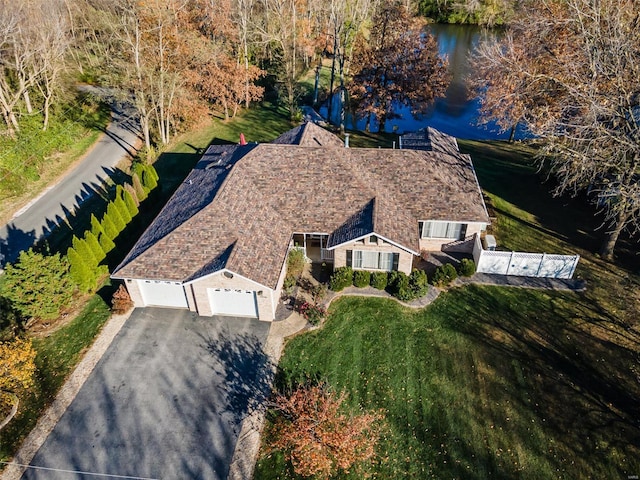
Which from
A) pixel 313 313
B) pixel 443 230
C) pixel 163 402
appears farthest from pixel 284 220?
pixel 163 402

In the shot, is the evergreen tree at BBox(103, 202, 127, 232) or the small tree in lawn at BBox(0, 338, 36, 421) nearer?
the small tree in lawn at BBox(0, 338, 36, 421)

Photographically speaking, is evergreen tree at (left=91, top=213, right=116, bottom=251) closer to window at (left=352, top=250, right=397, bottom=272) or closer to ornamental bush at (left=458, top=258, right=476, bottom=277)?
window at (left=352, top=250, right=397, bottom=272)

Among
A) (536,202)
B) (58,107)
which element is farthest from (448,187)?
(58,107)

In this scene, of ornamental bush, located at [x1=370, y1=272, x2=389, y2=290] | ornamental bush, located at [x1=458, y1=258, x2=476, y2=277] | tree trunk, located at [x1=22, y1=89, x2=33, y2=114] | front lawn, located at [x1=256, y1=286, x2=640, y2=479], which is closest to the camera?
front lawn, located at [x1=256, y1=286, x2=640, y2=479]

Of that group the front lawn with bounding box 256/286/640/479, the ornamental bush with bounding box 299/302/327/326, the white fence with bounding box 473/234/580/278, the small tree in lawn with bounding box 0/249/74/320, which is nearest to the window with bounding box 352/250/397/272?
the front lawn with bounding box 256/286/640/479

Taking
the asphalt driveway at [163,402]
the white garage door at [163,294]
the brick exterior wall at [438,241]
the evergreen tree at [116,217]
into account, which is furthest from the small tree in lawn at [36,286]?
the brick exterior wall at [438,241]

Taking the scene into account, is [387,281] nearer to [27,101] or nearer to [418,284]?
[418,284]
